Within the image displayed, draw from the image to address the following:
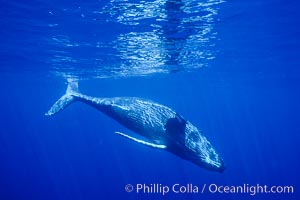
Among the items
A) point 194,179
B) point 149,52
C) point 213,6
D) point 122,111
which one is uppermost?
point 213,6

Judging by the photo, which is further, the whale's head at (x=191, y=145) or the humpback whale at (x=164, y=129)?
the humpback whale at (x=164, y=129)

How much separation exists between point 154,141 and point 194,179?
54.2 metres

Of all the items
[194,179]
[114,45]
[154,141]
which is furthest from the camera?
[194,179]

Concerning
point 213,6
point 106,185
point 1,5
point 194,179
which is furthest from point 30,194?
point 213,6

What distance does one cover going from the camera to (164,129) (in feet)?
34.2

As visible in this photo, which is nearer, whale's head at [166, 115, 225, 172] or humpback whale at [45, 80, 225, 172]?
whale's head at [166, 115, 225, 172]

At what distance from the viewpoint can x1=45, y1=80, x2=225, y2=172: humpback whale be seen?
946 cm

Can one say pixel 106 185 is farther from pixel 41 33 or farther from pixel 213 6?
pixel 213 6

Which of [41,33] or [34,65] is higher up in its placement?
[41,33]

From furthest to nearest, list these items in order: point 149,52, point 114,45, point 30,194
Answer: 1. point 30,194
2. point 149,52
3. point 114,45

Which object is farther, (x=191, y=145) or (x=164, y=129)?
(x=164, y=129)

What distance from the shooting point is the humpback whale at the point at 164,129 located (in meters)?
9.46

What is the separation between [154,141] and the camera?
10.9 m

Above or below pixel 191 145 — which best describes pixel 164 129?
above
